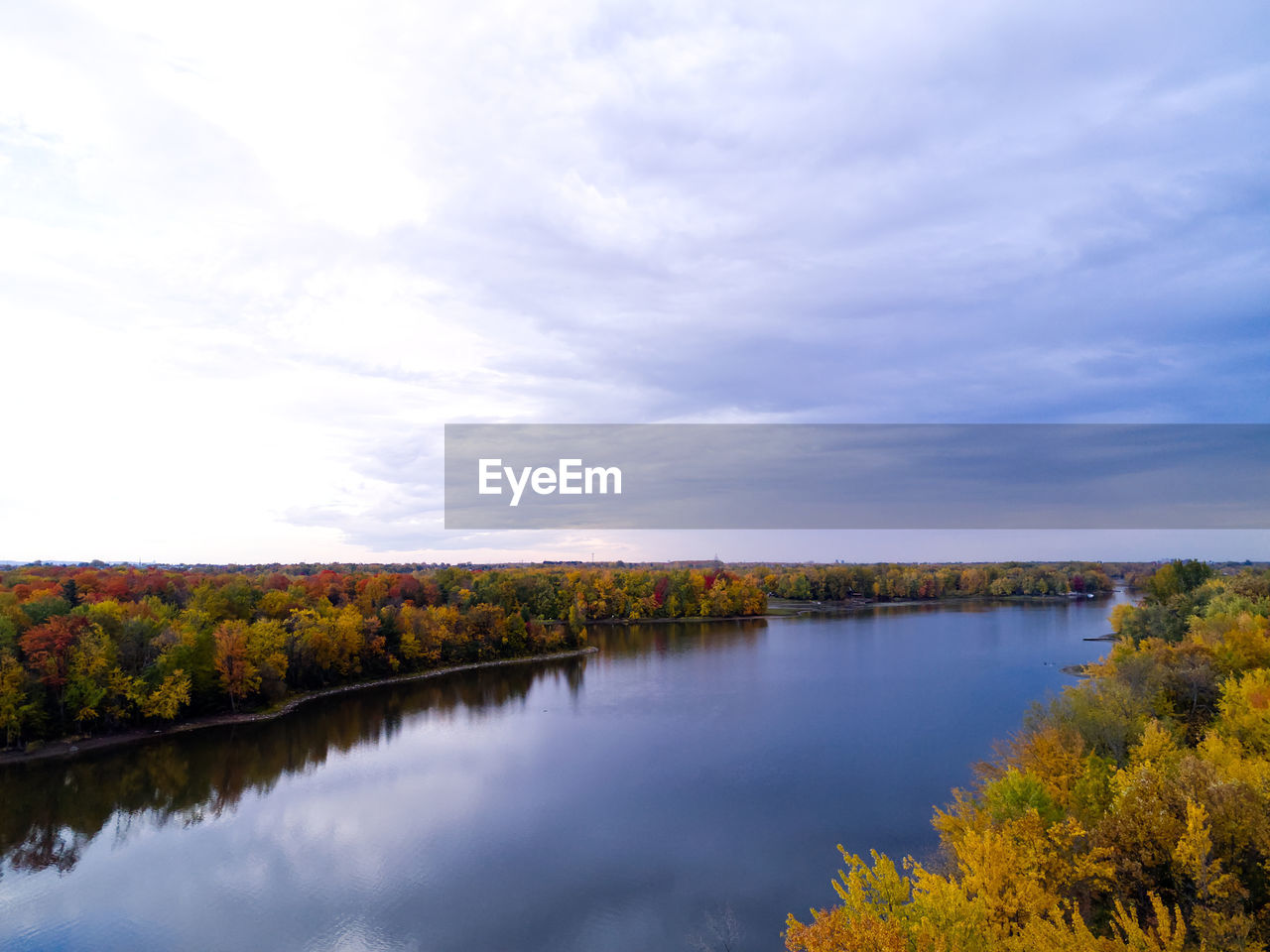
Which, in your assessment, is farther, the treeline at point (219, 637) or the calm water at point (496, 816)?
the treeline at point (219, 637)

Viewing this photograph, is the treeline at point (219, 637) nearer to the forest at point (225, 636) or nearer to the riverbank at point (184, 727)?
the forest at point (225, 636)

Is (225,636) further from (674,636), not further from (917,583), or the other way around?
(917,583)

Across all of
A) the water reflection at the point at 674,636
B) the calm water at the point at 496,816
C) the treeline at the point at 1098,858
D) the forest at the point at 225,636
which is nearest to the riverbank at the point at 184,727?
the forest at the point at 225,636

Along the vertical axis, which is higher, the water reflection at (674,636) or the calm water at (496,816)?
the calm water at (496,816)

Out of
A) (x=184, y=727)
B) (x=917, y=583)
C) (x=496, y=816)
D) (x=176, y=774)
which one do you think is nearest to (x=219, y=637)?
(x=184, y=727)

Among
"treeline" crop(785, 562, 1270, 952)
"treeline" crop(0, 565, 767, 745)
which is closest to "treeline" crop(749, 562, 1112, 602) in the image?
"treeline" crop(0, 565, 767, 745)

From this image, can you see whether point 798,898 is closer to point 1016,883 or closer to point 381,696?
point 1016,883
